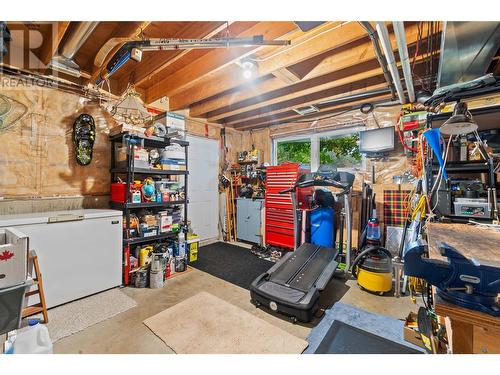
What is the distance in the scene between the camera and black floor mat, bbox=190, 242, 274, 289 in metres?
2.87

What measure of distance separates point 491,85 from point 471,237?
1331mm

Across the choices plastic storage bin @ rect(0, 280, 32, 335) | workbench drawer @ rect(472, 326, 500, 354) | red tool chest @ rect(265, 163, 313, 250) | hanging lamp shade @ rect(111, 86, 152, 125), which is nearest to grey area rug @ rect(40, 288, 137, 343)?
plastic storage bin @ rect(0, 280, 32, 335)

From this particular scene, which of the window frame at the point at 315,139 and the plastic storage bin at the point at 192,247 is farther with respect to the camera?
the window frame at the point at 315,139

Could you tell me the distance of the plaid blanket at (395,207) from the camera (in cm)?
303

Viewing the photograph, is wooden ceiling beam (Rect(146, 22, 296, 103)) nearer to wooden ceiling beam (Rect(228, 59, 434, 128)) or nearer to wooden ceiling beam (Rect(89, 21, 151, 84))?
wooden ceiling beam (Rect(89, 21, 151, 84))

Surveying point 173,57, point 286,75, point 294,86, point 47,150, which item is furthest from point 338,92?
point 47,150

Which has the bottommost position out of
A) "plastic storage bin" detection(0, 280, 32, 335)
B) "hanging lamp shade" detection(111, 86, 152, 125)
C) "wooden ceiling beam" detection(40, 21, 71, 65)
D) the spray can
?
"plastic storage bin" detection(0, 280, 32, 335)

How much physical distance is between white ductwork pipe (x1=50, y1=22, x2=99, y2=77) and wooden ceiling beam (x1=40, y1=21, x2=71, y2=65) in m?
0.05

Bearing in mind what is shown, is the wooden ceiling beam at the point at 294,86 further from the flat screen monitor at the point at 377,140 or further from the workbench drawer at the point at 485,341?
the workbench drawer at the point at 485,341

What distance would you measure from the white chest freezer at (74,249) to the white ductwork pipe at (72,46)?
152cm

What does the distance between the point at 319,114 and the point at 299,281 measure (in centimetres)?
304

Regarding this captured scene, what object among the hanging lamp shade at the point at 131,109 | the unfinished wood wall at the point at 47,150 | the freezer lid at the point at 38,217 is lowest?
the freezer lid at the point at 38,217

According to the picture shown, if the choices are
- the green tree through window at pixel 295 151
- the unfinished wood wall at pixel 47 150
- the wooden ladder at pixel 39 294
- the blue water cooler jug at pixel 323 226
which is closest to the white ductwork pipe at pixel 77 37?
the unfinished wood wall at pixel 47 150
